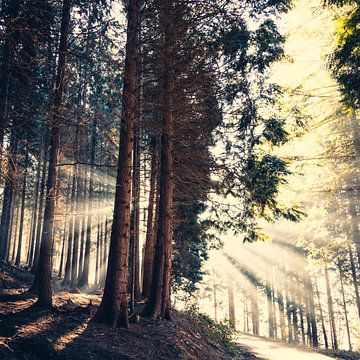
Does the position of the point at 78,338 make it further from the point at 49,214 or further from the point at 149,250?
the point at 149,250

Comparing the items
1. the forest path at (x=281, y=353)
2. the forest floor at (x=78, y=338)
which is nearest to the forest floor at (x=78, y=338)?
the forest floor at (x=78, y=338)

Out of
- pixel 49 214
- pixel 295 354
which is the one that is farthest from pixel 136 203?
pixel 295 354

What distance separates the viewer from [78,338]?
6680mm

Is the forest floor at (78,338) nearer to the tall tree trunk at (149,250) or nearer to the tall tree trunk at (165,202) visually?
the tall tree trunk at (165,202)

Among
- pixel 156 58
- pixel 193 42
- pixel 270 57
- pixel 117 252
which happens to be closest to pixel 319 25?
pixel 270 57

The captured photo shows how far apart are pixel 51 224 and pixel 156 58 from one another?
19.6ft

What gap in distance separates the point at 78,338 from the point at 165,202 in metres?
4.71

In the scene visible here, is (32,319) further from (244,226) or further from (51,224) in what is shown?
(244,226)

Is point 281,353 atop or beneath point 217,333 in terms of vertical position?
beneath

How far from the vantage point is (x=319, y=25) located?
11047 mm

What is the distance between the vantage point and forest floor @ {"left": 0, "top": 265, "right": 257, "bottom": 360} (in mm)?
5949

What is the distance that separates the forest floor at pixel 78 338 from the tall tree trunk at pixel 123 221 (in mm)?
461

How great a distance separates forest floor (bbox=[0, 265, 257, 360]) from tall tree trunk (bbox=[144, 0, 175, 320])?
0.65 metres

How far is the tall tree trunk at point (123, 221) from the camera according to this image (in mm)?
7703
